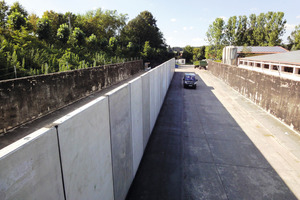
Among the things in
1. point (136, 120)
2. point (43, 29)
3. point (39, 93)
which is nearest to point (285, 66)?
point (136, 120)

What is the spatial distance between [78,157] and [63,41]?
35.1 metres

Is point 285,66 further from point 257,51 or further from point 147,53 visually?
point 147,53

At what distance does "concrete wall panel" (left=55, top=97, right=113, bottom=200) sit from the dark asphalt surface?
7.11 ft

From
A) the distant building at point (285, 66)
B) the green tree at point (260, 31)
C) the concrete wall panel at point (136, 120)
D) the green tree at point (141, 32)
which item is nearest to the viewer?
the concrete wall panel at point (136, 120)

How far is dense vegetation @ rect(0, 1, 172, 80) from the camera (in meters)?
20.0

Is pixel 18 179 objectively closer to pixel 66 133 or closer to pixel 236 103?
pixel 66 133

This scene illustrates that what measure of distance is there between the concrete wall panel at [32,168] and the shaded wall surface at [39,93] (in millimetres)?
9710

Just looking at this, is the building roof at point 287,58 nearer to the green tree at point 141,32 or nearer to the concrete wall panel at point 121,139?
the concrete wall panel at point 121,139

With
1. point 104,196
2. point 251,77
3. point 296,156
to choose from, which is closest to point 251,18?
point 251,77

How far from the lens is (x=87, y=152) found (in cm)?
307

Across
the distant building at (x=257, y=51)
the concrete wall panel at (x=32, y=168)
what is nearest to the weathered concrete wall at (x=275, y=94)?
the concrete wall panel at (x=32, y=168)

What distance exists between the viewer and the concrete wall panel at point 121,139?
14.1ft

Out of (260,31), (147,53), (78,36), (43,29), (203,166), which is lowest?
(203,166)

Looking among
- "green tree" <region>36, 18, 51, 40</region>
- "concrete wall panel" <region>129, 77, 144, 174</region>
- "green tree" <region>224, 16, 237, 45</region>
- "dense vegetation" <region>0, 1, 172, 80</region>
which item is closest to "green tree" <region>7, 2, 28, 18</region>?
"dense vegetation" <region>0, 1, 172, 80</region>
